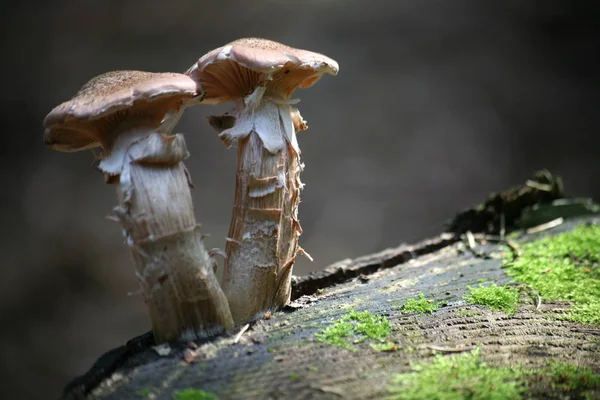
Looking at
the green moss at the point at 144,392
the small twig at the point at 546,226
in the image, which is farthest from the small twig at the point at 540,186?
the green moss at the point at 144,392

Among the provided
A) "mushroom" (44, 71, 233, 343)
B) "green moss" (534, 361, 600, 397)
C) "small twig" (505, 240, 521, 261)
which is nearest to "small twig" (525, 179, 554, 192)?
"small twig" (505, 240, 521, 261)

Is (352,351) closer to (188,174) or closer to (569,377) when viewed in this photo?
(569,377)

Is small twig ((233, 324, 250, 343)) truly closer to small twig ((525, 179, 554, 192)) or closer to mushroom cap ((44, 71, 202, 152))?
mushroom cap ((44, 71, 202, 152))

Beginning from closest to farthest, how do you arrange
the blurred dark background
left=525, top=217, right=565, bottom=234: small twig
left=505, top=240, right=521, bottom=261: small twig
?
1. left=505, top=240, right=521, bottom=261: small twig
2. left=525, top=217, right=565, bottom=234: small twig
3. the blurred dark background

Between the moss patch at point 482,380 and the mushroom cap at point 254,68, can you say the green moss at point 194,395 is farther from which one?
the mushroom cap at point 254,68

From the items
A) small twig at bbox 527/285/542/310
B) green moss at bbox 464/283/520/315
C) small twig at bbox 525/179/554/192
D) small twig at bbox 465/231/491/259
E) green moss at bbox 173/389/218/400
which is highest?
small twig at bbox 525/179/554/192

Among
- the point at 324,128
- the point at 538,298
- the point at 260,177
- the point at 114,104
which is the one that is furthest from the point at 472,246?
the point at 324,128
